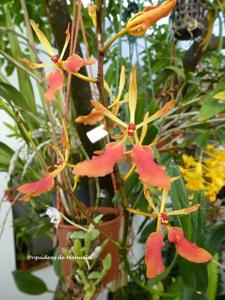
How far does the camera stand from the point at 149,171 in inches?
7.5

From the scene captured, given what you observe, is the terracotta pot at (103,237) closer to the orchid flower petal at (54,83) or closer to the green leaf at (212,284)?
the green leaf at (212,284)

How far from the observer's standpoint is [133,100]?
→ 0.25 metres

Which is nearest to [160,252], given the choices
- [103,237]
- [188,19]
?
[103,237]

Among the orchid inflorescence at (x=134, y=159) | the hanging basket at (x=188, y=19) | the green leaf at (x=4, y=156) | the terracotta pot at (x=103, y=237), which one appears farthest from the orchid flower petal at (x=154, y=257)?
the hanging basket at (x=188, y=19)

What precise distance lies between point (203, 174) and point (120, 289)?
0.37 m

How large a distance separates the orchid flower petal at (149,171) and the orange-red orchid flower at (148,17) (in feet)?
0.30

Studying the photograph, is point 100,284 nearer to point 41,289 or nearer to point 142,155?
point 41,289

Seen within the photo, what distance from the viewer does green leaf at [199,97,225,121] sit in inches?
17.9

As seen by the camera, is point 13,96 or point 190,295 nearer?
point 190,295

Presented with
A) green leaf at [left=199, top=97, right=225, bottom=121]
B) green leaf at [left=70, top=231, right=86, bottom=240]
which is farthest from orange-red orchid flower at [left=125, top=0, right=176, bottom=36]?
green leaf at [left=70, top=231, right=86, bottom=240]

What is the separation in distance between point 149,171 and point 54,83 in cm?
9

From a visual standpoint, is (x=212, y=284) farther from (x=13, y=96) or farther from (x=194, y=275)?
(x=13, y=96)

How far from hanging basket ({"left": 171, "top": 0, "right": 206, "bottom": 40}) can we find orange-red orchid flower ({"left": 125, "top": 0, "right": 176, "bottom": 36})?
646 mm

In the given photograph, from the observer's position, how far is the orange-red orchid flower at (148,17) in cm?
22
